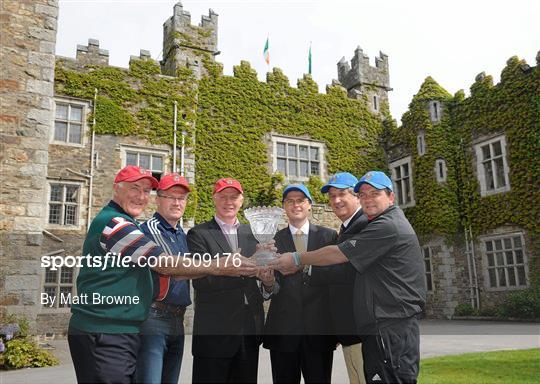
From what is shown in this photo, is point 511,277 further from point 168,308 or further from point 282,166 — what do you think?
point 168,308

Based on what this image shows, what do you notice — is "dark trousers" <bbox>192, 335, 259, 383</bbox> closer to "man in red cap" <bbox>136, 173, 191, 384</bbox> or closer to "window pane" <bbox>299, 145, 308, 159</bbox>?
"man in red cap" <bbox>136, 173, 191, 384</bbox>

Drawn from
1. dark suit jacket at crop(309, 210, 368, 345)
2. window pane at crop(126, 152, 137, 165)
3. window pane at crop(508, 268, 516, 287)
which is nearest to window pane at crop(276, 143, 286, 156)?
window pane at crop(126, 152, 137, 165)

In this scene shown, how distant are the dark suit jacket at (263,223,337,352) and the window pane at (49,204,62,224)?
12.0m

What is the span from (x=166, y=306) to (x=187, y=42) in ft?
48.1

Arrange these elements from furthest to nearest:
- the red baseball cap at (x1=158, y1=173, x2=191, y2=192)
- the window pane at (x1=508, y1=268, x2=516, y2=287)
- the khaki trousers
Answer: the window pane at (x1=508, y1=268, x2=516, y2=287) < the khaki trousers < the red baseball cap at (x1=158, y1=173, x2=191, y2=192)

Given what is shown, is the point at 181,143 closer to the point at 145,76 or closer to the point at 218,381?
the point at 145,76

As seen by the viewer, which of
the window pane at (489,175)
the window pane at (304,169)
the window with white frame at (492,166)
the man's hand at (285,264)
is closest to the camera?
the man's hand at (285,264)

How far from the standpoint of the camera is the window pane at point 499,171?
51.1ft

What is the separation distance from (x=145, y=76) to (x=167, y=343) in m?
13.5

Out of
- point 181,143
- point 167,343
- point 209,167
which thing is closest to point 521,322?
point 209,167

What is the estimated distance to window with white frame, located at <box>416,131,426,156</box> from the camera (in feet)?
57.8

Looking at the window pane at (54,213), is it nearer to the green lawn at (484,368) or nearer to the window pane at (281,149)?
the window pane at (281,149)

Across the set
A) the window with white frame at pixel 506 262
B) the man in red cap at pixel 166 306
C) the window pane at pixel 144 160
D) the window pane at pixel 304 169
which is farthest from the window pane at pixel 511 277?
the man in red cap at pixel 166 306

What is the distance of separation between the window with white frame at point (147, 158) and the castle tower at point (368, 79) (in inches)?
367
